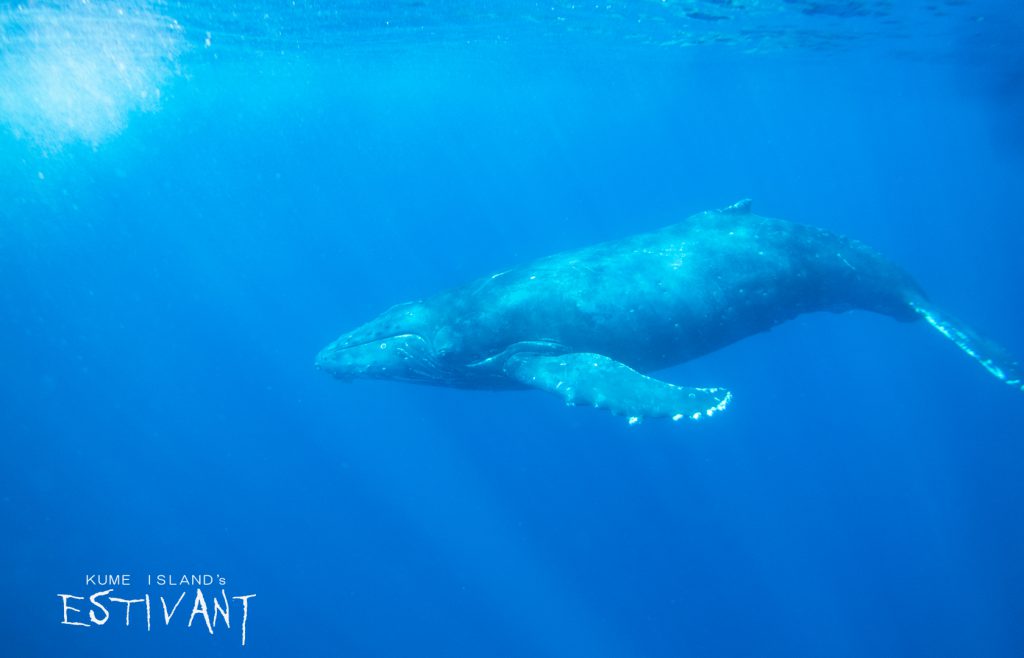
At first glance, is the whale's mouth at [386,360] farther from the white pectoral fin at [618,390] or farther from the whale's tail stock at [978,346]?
the whale's tail stock at [978,346]

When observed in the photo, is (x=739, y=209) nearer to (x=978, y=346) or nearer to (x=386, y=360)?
(x=978, y=346)

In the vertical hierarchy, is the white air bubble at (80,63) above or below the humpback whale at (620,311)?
above

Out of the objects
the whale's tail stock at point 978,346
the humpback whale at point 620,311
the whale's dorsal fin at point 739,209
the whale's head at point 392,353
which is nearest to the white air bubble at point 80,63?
the whale's head at point 392,353

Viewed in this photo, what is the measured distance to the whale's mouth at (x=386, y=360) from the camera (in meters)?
10.2

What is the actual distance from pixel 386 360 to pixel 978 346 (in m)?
10.1

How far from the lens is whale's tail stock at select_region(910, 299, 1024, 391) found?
34.7 feet

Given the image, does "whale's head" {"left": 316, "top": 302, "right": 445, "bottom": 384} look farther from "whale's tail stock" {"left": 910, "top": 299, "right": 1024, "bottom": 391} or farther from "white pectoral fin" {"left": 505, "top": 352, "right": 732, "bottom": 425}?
"whale's tail stock" {"left": 910, "top": 299, "right": 1024, "bottom": 391}

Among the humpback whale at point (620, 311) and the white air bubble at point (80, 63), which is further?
the white air bubble at point (80, 63)

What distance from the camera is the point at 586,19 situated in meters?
25.1

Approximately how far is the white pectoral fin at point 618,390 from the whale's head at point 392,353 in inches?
77.7

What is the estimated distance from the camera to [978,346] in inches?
440

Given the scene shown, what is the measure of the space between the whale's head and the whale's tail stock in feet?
29.4

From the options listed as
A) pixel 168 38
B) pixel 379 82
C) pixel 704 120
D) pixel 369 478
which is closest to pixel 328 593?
pixel 369 478

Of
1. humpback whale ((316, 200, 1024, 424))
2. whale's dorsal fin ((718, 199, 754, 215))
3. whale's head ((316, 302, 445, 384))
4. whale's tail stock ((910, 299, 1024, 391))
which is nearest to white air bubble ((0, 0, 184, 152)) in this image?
whale's head ((316, 302, 445, 384))
